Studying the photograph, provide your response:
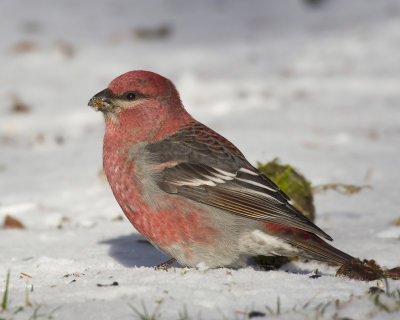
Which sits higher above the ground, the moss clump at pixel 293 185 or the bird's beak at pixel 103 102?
the bird's beak at pixel 103 102


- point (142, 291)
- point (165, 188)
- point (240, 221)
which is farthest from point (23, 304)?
point (240, 221)

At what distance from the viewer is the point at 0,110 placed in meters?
8.83

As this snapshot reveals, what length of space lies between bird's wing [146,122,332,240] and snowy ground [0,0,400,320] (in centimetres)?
41

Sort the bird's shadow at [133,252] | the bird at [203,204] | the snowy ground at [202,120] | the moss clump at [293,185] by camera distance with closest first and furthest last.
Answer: the snowy ground at [202,120] < the bird at [203,204] < the bird's shadow at [133,252] < the moss clump at [293,185]

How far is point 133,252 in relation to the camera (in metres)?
4.56

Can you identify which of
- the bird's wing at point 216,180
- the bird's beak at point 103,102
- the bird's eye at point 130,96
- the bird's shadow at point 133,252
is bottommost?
the bird's shadow at point 133,252

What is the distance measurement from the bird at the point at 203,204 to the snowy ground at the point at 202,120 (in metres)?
0.23

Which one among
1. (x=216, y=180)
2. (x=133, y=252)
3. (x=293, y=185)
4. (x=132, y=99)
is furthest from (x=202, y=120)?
(x=216, y=180)

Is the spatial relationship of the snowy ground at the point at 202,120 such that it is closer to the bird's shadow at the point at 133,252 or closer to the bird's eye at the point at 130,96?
the bird's shadow at the point at 133,252

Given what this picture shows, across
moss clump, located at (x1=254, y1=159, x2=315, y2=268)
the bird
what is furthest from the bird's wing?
moss clump, located at (x1=254, y1=159, x2=315, y2=268)

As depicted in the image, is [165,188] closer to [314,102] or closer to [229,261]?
[229,261]

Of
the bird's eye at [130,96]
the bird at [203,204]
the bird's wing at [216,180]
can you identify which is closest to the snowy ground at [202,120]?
the bird at [203,204]

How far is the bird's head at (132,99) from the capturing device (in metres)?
3.97

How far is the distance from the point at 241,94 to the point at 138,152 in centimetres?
559
